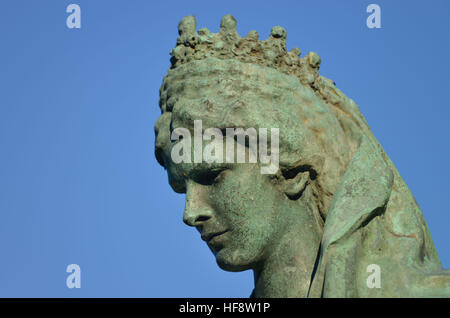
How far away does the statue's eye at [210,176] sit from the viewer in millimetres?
8742

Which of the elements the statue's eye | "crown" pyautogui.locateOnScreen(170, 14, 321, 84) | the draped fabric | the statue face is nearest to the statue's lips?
the statue face

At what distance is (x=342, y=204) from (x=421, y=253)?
0.83m

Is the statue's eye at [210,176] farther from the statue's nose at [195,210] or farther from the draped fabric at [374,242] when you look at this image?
the draped fabric at [374,242]

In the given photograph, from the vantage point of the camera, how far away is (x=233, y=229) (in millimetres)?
8672

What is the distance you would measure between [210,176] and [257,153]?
1.60 feet

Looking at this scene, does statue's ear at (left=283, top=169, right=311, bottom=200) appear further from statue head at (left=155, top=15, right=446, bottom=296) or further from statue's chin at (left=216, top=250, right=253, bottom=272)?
statue's chin at (left=216, top=250, right=253, bottom=272)

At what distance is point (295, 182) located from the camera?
8.92 m

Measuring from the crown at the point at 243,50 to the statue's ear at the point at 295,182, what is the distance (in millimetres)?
962

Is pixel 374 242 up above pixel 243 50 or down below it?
below

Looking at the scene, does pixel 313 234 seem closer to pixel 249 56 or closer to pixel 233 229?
pixel 233 229

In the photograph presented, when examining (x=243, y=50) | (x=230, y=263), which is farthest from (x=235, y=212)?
(x=243, y=50)

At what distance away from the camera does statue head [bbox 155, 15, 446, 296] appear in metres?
8.71

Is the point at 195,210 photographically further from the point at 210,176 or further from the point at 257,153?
the point at 257,153

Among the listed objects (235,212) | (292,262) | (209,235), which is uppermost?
(235,212)
